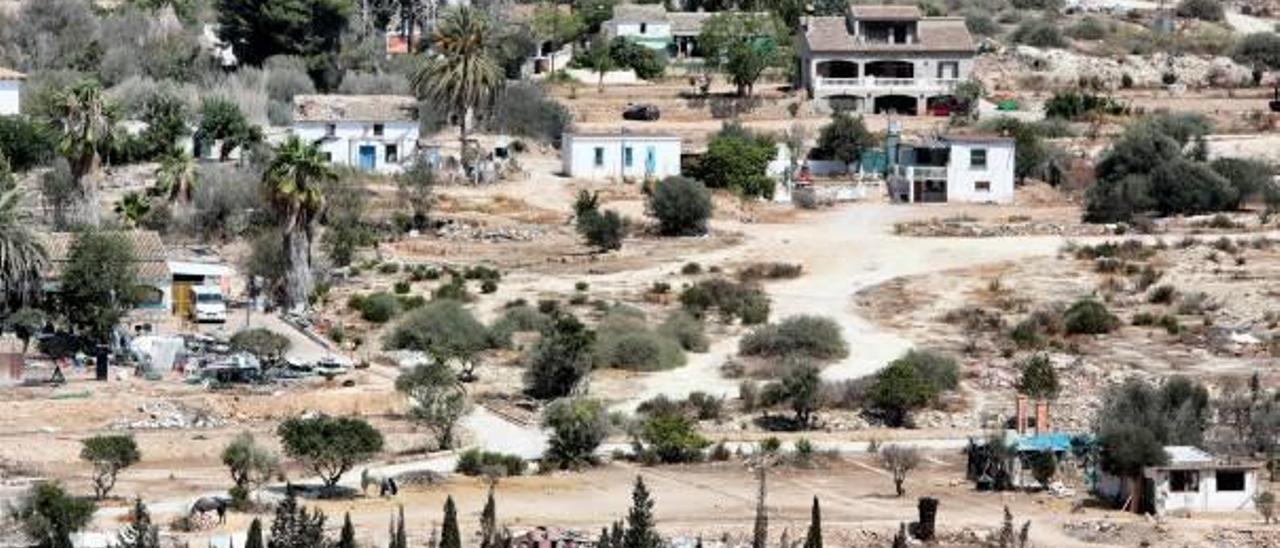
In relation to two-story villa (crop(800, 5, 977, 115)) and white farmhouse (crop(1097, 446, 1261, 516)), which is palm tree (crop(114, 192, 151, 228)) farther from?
two-story villa (crop(800, 5, 977, 115))

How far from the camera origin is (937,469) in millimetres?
67000

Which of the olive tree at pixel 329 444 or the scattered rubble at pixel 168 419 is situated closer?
the olive tree at pixel 329 444

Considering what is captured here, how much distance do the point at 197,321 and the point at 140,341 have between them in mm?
4992

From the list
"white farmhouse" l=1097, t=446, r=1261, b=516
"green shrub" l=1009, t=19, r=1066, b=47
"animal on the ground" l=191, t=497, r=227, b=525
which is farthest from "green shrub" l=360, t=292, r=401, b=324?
"green shrub" l=1009, t=19, r=1066, b=47

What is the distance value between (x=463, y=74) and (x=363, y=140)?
389 centimetres

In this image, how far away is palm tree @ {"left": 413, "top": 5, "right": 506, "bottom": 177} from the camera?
348 feet

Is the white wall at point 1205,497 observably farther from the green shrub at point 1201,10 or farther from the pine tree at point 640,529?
the green shrub at point 1201,10

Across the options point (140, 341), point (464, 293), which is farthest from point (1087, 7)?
point (140, 341)

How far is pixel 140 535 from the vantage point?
50.1m

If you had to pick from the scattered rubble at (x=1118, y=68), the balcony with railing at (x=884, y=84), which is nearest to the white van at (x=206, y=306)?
the balcony with railing at (x=884, y=84)

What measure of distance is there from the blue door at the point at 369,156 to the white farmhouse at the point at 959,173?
673 inches

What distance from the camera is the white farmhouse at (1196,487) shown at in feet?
208

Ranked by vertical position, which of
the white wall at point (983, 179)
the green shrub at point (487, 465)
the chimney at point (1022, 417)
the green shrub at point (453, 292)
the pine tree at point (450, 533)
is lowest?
the green shrub at point (487, 465)

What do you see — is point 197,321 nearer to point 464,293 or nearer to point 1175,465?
point 464,293
